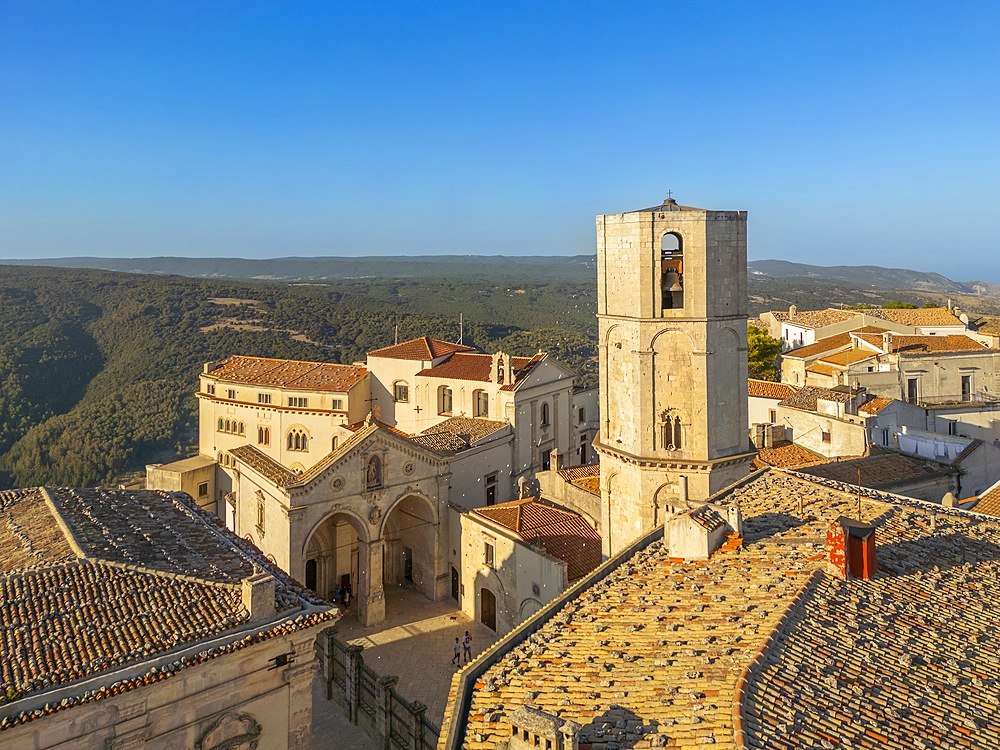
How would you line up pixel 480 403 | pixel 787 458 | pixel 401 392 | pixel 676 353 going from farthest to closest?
pixel 401 392, pixel 480 403, pixel 787 458, pixel 676 353

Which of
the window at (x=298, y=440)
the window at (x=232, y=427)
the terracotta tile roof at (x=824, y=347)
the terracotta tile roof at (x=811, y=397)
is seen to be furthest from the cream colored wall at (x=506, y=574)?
the terracotta tile roof at (x=824, y=347)

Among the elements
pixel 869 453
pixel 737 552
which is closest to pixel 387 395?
pixel 869 453

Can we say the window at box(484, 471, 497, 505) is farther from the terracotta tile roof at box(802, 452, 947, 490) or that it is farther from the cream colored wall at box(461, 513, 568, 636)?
the terracotta tile roof at box(802, 452, 947, 490)

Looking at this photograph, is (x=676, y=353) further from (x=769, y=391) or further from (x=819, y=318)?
(x=819, y=318)

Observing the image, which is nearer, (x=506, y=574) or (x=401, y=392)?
(x=506, y=574)

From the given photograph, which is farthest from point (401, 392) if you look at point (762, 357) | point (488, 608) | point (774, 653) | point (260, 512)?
point (774, 653)

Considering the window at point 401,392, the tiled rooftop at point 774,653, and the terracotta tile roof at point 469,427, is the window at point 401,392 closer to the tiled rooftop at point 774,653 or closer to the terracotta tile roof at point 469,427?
the terracotta tile roof at point 469,427

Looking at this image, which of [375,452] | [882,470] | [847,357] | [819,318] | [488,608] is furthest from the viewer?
[819,318]

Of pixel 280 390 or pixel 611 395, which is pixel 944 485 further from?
pixel 280 390
